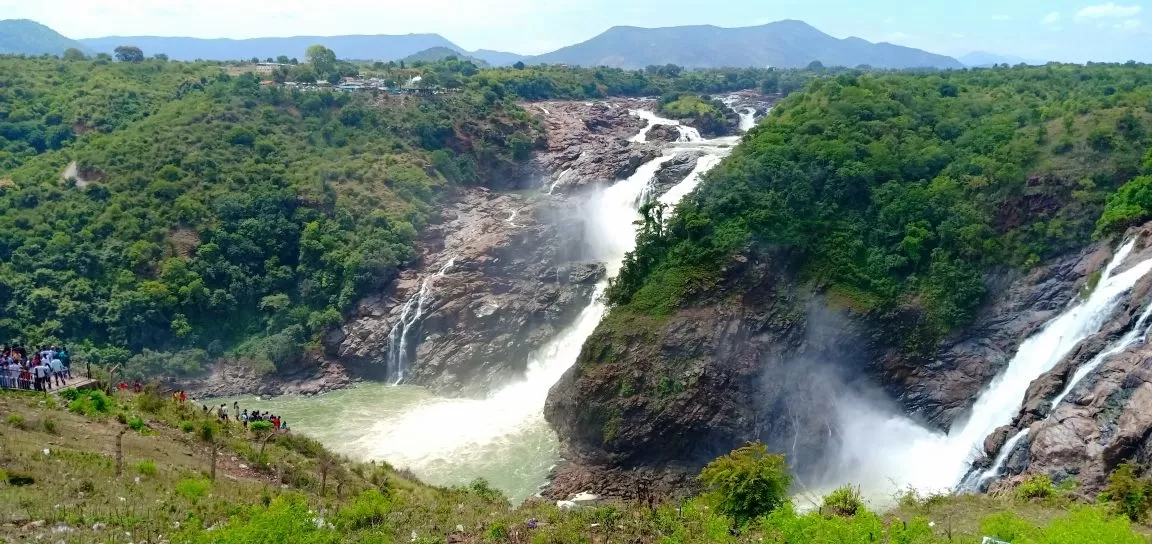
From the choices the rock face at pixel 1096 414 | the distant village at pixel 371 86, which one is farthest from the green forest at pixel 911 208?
the distant village at pixel 371 86

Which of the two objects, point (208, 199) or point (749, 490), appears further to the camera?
point (208, 199)

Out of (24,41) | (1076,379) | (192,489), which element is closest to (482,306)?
(192,489)

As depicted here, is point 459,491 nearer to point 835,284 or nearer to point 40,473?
point 40,473

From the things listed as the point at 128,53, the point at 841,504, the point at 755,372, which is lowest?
the point at 755,372

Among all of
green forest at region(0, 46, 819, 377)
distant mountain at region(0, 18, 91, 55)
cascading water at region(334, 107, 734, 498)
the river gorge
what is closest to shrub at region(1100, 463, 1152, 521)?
the river gorge

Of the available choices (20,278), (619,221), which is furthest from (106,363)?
(619,221)

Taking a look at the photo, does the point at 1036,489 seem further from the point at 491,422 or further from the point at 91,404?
the point at 91,404

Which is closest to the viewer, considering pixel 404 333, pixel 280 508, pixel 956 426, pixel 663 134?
pixel 280 508

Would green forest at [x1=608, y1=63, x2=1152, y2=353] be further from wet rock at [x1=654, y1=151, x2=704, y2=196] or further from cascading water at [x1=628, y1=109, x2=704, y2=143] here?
cascading water at [x1=628, y1=109, x2=704, y2=143]
